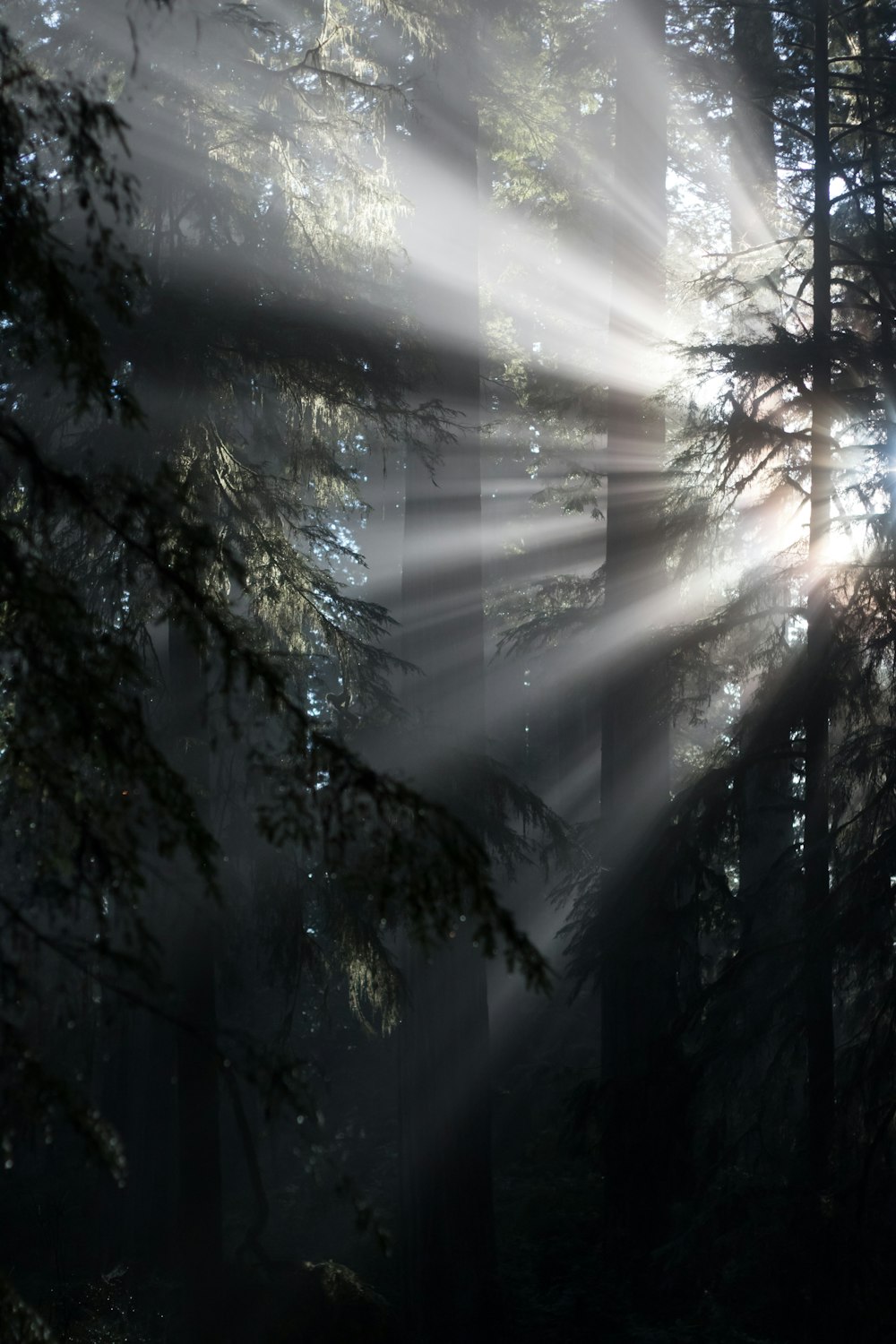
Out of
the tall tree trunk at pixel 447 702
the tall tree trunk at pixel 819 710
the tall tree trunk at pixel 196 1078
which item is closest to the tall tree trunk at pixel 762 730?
the tall tree trunk at pixel 819 710

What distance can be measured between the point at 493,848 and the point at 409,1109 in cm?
255

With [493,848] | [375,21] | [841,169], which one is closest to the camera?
[841,169]

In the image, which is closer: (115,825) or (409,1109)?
(115,825)

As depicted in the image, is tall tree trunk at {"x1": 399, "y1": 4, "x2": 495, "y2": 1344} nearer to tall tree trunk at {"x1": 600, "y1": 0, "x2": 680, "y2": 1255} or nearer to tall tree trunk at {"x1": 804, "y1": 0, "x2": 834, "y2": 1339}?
tall tree trunk at {"x1": 600, "y1": 0, "x2": 680, "y2": 1255}

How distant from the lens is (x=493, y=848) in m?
11.0

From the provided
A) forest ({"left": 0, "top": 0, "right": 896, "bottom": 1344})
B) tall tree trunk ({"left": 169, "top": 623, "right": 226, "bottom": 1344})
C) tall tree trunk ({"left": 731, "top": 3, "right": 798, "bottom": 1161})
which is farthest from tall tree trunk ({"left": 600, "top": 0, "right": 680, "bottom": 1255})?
tall tree trunk ({"left": 169, "top": 623, "right": 226, "bottom": 1344})

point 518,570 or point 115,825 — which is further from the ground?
point 518,570

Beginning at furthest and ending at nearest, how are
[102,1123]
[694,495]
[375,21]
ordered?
[375,21] → [694,495] → [102,1123]

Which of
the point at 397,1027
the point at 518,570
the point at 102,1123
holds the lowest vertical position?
the point at 397,1027

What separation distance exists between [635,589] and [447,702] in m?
2.24

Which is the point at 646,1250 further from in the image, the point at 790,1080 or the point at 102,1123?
the point at 102,1123

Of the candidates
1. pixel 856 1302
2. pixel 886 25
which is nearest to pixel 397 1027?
pixel 856 1302

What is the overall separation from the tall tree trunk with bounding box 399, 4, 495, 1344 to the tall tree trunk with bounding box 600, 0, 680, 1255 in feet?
4.50

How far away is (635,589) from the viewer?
39.7ft
